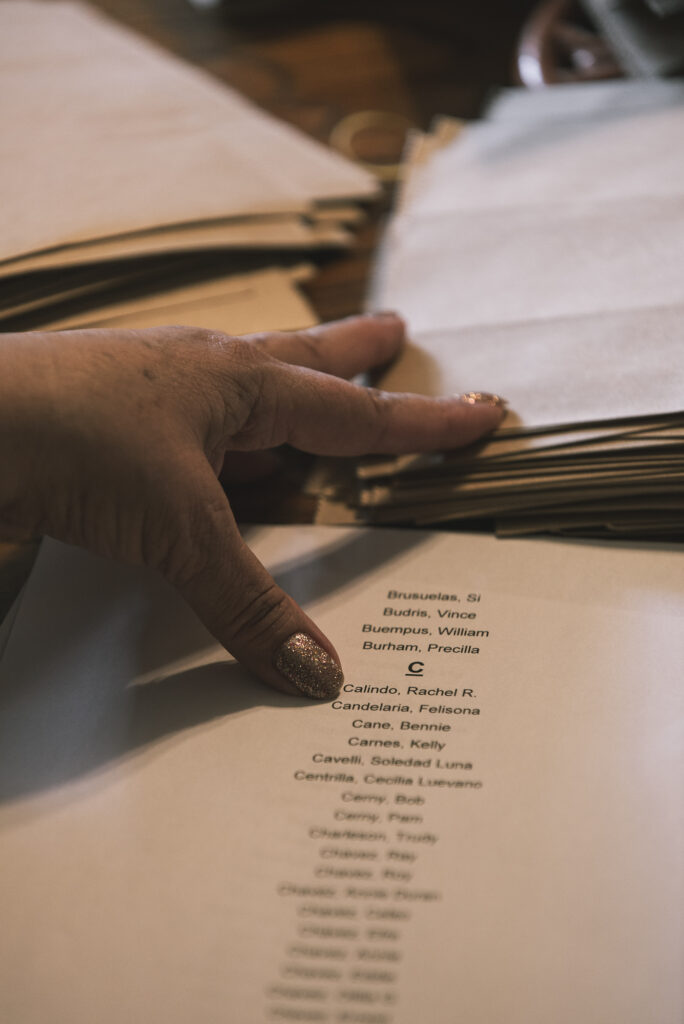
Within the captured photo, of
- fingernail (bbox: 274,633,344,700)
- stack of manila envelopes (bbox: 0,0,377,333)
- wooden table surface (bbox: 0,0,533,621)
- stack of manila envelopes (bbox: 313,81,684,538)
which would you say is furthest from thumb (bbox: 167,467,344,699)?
wooden table surface (bbox: 0,0,533,621)

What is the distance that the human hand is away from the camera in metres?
Result: 0.40

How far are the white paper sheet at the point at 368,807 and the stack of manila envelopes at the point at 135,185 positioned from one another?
0.84 feet

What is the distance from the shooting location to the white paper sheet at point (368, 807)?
0.34 metres

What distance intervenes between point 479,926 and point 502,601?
185mm

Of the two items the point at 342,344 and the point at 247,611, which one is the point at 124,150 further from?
the point at 247,611

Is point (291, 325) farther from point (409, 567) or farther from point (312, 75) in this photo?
point (312, 75)

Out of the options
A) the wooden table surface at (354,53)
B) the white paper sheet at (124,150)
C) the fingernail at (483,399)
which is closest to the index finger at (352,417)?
the fingernail at (483,399)

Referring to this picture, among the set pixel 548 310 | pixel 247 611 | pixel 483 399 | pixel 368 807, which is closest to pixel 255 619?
pixel 247 611

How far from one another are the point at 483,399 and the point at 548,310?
0.12 meters

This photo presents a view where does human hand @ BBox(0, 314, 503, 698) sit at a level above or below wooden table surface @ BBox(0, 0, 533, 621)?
below

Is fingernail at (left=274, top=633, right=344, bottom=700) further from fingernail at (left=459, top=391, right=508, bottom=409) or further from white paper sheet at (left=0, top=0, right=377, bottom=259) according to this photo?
white paper sheet at (left=0, top=0, right=377, bottom=259)

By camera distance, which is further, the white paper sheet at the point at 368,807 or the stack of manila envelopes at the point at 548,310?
the stack of manila envelopes at the point at 548,310

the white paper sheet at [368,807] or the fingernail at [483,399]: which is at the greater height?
the fingernail at [483,399]

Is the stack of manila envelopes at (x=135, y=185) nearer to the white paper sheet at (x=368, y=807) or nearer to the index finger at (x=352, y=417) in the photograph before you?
the index finger at (x=352, y=417)
